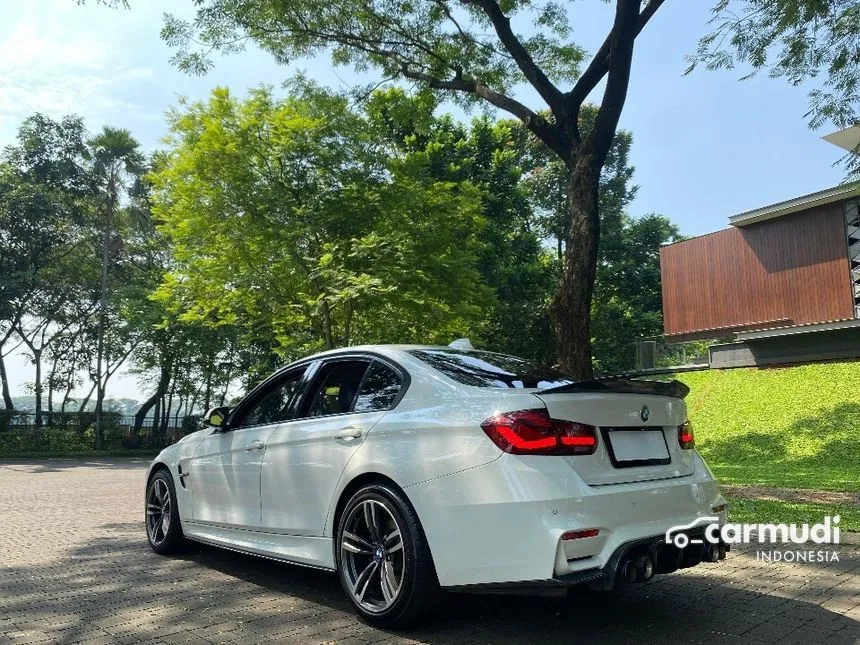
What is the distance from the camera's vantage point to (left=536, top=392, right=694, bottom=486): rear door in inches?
135

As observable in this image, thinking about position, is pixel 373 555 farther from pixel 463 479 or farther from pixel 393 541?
pixel 463 479

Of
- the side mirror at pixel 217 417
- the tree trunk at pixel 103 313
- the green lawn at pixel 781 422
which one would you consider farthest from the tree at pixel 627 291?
the side mirror at pixel 217 417

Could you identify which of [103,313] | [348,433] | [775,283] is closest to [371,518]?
[348,433]

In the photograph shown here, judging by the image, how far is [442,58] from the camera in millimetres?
13320

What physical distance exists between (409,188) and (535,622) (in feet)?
41.5

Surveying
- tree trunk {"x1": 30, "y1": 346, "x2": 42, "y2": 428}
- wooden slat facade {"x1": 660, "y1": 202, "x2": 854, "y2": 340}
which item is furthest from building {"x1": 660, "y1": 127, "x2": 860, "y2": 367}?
tree trunk {"x1": 30, "y1": 346, "x2": 42, "y2": 428}

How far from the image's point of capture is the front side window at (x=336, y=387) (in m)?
4.45

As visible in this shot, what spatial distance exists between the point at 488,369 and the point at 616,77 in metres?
7.31

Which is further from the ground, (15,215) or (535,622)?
(15,215)

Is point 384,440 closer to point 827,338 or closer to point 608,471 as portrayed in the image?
point 608,471

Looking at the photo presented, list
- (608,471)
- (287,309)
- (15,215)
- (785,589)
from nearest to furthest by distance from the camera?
(608,471) → (785,589) → (287,309) → (15,215)

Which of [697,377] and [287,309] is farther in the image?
[697,377]

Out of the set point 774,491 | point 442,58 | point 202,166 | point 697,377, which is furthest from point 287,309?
point 697,377

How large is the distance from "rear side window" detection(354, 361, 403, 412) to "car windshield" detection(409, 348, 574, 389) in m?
0.22
